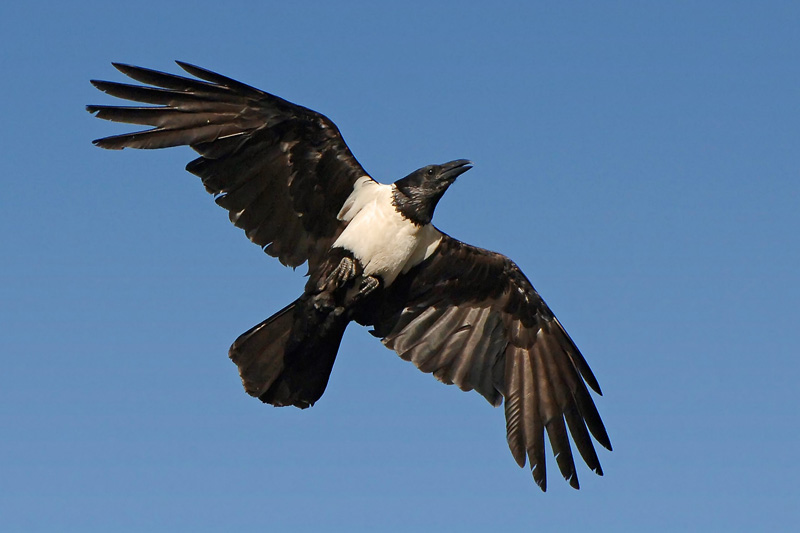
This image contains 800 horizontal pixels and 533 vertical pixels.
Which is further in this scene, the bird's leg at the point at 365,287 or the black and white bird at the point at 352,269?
the bird's leg at the point at 365,287

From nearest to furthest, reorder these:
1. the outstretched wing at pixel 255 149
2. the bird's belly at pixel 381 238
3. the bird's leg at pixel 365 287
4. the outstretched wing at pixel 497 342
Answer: the outstretched wing at pixel 255 149 < the bird's belly at pixel 381 238 < the bird's leg at pixel 365 287 < the outstretched wing at pixel 497 342

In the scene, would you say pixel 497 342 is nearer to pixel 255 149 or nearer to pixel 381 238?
pixel 381 238

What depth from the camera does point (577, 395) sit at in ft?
40.3

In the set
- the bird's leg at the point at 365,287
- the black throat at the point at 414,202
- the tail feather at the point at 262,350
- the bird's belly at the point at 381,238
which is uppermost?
the black throat at the point at 414,202

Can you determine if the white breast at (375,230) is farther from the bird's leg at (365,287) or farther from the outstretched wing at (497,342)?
the outstretched wing at (497,342)

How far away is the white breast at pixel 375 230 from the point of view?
1116cm

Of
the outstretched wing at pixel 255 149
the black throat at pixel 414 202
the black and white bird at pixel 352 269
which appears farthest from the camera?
the black throat at pixel 414 202

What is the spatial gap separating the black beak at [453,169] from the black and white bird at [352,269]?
0.01 meters

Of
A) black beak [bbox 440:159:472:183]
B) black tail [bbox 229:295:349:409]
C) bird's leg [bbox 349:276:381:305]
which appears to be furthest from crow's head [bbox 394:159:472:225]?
black tail [bbox 229:295:349:409]

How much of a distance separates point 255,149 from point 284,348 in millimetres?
1971

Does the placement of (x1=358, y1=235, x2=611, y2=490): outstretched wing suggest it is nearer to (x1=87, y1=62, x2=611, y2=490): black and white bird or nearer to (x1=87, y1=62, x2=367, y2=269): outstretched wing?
(x1=87, y1=62, x2=611, y2=490): black and white bird

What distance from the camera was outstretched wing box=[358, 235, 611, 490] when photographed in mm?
12039

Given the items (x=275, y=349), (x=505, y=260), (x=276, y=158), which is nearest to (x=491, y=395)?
(x=505, y=260)

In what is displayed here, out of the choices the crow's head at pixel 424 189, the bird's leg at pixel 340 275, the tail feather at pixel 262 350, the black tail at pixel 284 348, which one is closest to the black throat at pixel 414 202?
the crow's head at pixel 424 189
